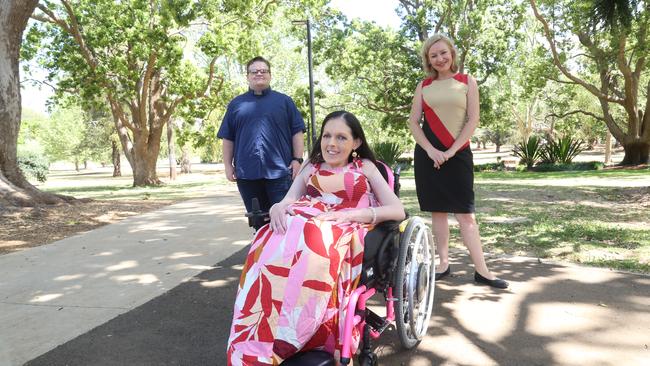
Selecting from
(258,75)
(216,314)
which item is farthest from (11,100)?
(216,314)

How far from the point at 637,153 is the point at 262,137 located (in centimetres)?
2121

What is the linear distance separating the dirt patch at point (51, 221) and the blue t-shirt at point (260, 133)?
158 inches

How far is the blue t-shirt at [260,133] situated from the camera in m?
3.77

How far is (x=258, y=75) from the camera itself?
3791 mm

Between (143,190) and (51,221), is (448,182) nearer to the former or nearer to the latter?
(51,221)

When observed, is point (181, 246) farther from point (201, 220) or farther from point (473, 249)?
point (473, 249)

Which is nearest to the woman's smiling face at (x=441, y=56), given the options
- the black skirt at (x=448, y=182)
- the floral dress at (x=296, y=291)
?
the black skirt at (x=448, y=182)

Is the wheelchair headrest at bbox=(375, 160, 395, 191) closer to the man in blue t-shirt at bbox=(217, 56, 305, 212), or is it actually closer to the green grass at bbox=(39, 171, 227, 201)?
the man in blue t-shirt at bbox=(217, 56, 305, 212)

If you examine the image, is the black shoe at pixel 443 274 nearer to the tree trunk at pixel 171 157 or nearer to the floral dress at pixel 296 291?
the floral dress at pixel 296 291

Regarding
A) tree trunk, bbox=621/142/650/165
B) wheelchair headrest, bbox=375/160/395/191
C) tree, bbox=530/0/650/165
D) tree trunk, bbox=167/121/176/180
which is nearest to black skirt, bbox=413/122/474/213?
wheelchair headrest, bbox=375/160/395/191

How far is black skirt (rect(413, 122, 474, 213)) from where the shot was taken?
3.72 meters

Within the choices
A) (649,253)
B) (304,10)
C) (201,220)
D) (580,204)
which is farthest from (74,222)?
(304,10)

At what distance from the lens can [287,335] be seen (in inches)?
81.1

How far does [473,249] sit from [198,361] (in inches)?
89.2
